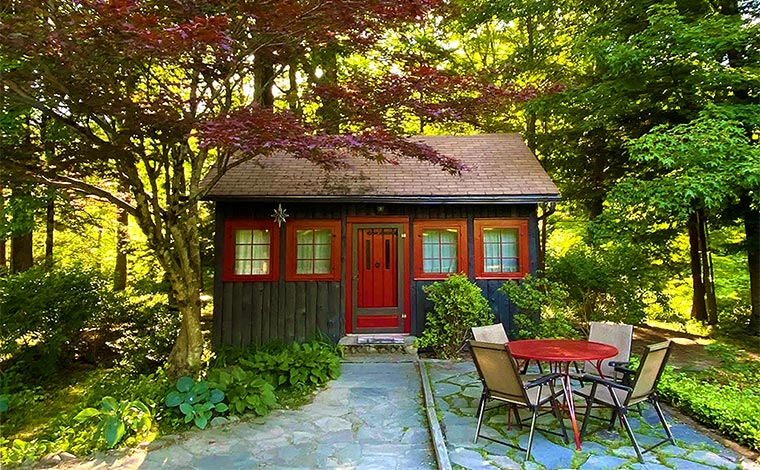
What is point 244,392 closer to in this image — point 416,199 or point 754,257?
point 416,199

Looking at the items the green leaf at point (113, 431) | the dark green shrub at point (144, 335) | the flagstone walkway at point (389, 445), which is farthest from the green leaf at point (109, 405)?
the dark green shrub at point (144, 335)

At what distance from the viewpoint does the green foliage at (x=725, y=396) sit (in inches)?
145

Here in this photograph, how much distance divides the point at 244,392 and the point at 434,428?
78.1 inches

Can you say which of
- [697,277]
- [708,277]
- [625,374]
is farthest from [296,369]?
[708,277]

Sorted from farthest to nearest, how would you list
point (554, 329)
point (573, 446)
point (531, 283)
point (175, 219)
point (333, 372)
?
point (531, 283) < point (554, 329) < point (333, 372) < point (175, 219) < point (573, 446)

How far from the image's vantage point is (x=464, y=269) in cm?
740

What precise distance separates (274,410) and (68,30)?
4069mm

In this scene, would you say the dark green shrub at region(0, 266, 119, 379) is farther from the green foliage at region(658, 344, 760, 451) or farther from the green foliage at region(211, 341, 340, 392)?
the green foliage at region(658, 344, 760, 451)

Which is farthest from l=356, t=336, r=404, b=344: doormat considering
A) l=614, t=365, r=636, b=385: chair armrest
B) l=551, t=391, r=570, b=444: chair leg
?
l=614, t=365, r=636, b=385: chair armrest

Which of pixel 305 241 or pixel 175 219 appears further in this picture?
pixel 305 241

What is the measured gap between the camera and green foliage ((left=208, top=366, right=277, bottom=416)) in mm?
4430

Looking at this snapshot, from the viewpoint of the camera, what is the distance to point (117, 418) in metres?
3.79

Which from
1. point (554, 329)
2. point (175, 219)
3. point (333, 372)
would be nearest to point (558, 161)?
point (554, 329)

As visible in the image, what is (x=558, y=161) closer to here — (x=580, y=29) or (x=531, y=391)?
(x=580, y=29)
